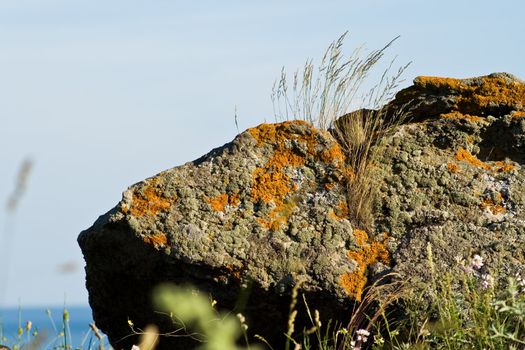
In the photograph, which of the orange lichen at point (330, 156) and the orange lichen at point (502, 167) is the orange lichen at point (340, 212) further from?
the orange lichen at point (502, 167)

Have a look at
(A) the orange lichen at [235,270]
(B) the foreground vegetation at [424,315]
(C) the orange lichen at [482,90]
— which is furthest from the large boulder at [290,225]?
(C) the orange lichen at [482,90]

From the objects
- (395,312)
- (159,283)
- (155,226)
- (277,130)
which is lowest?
(395,312)

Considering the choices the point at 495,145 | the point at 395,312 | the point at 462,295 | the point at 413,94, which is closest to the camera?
the point at 462,295

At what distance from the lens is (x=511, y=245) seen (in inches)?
200

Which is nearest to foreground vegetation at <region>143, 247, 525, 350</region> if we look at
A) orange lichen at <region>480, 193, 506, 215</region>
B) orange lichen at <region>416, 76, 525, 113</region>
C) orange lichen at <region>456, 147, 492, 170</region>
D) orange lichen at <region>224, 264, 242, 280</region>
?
orange lichen at <region>224, 264, 242, 280</region>

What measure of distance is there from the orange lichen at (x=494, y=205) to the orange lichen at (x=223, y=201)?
5.39 ft

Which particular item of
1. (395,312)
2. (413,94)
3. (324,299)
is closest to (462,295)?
(395,312)

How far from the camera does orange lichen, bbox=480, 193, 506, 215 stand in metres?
5.30

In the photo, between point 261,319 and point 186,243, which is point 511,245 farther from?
point 186,243

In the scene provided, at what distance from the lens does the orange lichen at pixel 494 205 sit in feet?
17.4

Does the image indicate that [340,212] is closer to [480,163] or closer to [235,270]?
[235,270]

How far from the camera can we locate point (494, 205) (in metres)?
5.33

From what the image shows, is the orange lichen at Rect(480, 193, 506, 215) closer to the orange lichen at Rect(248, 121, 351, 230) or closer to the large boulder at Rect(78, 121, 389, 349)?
the large boulder at Rect(78, 121, 389, 349)

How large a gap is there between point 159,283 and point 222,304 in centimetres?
44
